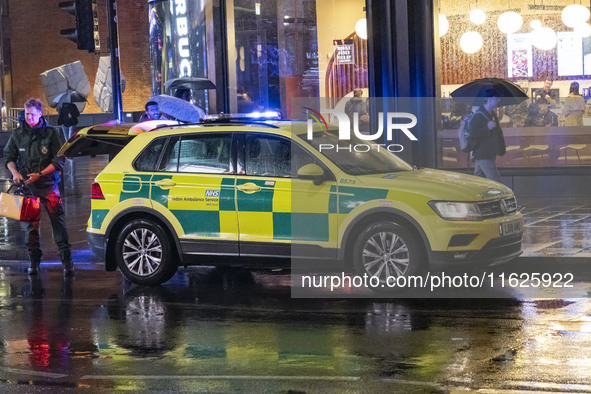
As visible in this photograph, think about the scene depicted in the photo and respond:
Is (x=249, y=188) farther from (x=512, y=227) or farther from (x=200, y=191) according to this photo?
(x=512, y=227)

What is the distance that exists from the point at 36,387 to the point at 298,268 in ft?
12.8

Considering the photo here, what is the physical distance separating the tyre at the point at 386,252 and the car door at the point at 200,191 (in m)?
1.26

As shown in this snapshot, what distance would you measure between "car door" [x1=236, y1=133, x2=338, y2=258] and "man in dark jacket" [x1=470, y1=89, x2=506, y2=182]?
4269mm

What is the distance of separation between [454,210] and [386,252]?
2.33ft

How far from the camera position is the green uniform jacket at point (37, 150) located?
1158cm

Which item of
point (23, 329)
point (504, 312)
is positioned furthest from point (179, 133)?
point (504, 312)

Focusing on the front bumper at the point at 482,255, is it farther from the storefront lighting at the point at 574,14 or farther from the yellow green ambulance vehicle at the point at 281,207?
the storefront lighting at the point at 574,14

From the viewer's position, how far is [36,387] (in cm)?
649

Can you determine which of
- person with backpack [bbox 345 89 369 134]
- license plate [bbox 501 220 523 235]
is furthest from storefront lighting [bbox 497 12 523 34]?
license plate [bbox 501 220 523 235]

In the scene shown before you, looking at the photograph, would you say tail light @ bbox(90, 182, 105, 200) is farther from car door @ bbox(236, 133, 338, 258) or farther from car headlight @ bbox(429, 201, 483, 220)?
car headlight @ bbox(429, 201, 483, 220)

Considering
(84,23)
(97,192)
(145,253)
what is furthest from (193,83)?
(145,253)

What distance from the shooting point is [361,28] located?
1759 cm

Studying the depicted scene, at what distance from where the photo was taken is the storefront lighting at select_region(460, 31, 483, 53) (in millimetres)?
17078

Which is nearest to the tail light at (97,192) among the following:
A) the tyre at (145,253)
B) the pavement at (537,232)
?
the tyre at (145,253)
